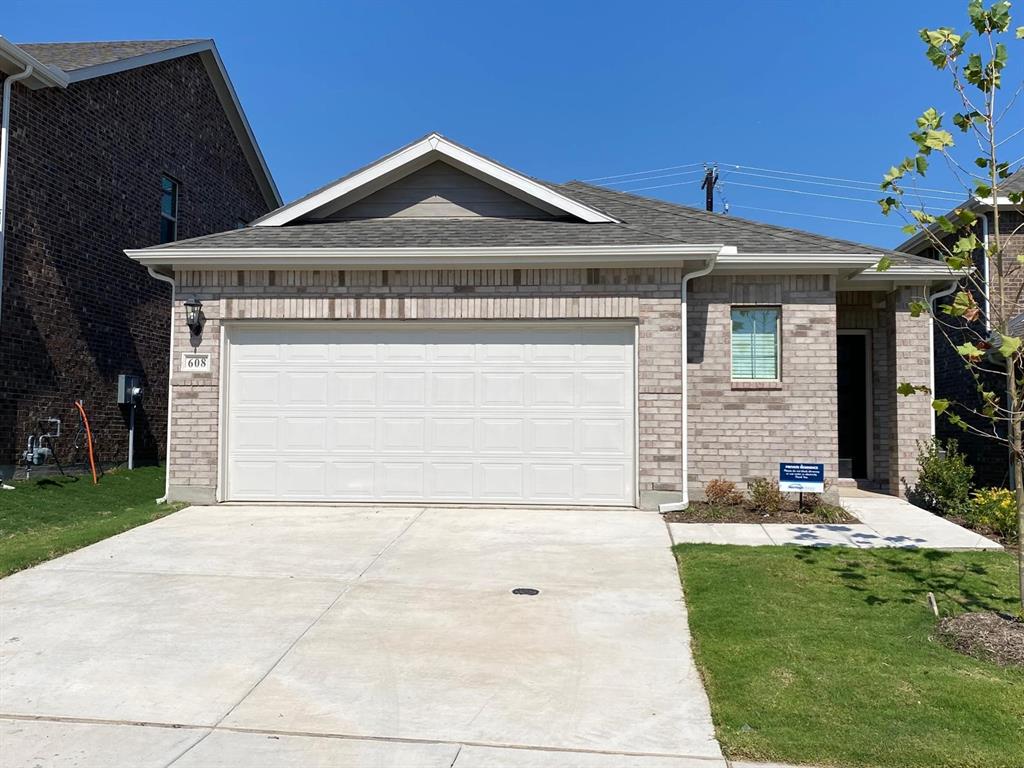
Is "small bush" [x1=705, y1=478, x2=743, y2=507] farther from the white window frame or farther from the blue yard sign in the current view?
the white window frame

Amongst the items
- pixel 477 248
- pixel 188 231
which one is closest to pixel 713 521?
pixel 477 248

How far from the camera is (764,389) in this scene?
35.9 feet

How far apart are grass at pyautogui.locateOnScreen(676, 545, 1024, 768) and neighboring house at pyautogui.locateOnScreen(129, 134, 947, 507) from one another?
3289 millimetres

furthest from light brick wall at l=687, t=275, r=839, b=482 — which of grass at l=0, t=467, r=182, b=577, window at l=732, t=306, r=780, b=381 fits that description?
grass at l=0, t=467, r=182, b=577

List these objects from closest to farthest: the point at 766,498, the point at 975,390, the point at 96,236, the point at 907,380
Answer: the point at 766,498, the point at 907,380, the point at 975,390, the point at 96,236

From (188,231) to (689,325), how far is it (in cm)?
1094

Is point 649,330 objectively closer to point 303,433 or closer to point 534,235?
point 534,235

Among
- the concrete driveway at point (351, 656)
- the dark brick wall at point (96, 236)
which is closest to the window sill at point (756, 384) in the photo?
the concrete driveway at point (351, 656)

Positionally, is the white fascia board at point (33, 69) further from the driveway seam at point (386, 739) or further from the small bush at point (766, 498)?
the small bush at point (766, 498)

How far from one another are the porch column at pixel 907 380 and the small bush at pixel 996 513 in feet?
5.83

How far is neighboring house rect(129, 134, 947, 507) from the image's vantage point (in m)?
10.3

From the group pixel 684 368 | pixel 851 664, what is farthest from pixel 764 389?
pixel 851 664

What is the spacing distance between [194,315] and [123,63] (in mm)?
6458

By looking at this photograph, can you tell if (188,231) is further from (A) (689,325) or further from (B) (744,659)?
(B) (744,659)
